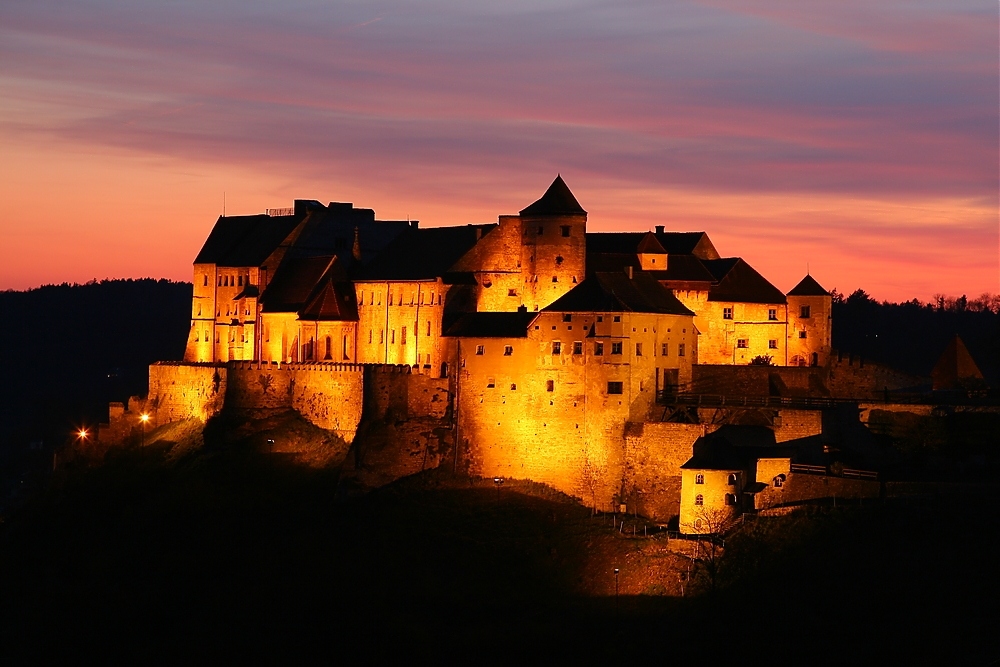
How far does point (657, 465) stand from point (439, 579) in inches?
454

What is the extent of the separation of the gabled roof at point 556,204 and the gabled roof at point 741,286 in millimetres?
9221

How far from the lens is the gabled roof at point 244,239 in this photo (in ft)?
363

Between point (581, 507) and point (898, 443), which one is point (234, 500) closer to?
point (581, 507)

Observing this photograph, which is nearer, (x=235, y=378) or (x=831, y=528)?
(x=831, y=528)

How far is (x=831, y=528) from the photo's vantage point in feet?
247

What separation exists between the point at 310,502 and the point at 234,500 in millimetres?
4040

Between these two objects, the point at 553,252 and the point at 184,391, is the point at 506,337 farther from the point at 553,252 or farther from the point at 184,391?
the point at 184,391

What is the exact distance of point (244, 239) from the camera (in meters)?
113

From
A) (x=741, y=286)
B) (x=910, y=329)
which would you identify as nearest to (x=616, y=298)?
(x=741, y=286)

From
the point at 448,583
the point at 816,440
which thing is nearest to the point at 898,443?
the point at 816,440

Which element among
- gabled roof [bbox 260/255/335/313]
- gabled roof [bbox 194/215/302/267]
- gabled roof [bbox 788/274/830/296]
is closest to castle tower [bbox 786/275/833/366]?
gabled roof [bbox 788/274/830/296]

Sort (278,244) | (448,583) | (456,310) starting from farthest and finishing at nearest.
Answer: (278,244) < (456,310) < (448,583)

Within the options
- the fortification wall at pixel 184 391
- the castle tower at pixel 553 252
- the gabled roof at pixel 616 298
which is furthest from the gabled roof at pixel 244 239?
the gabled roof at pixel 616 298

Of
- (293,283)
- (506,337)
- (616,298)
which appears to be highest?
(293,283)
